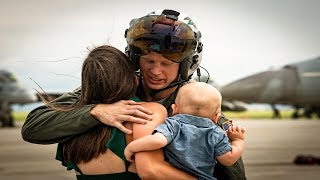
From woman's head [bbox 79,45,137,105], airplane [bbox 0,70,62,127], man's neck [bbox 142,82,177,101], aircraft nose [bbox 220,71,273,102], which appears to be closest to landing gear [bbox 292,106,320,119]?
aircraft nose [bbox 220,71,273,102]

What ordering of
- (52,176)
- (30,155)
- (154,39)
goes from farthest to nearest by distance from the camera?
(30,155) < (52,176) < (154,39)

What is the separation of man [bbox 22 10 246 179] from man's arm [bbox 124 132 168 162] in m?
0.24

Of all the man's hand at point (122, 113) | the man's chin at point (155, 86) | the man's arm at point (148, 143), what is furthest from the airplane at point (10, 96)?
the man's arm at point (148, 143)

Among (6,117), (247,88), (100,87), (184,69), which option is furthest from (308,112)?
(100,87)

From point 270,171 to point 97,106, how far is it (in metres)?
15.3

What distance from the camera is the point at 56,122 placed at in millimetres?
3053

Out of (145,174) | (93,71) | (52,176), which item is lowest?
(52,176)

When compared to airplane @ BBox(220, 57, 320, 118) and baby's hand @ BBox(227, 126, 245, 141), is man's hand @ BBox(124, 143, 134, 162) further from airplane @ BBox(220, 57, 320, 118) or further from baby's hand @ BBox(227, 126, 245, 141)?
airplane @ BBox(220, 57, 320, 118)

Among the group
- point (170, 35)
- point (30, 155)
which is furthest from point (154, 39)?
point (30, 155)

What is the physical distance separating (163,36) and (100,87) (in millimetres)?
476

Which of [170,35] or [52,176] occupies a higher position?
[170,35]

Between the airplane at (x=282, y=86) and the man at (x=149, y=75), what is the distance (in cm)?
3811

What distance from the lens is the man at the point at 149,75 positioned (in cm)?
298

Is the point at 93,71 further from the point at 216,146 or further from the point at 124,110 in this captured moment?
the point at 216,146
